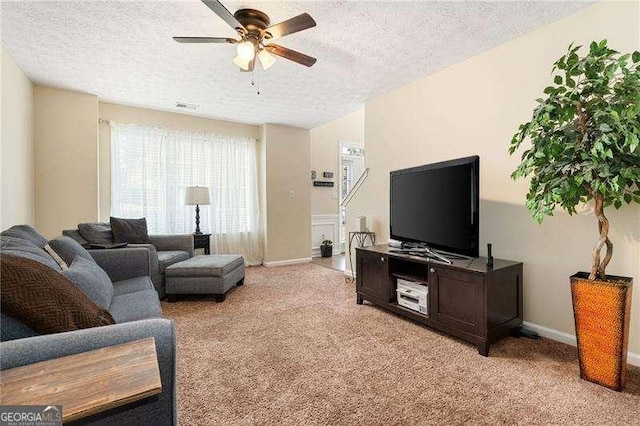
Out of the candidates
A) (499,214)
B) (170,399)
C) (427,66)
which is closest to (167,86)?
(427,66)

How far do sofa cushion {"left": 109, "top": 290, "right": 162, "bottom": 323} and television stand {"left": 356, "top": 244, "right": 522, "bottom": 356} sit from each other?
77.0 inches

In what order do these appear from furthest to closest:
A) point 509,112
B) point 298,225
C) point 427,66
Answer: point 298,225, point 427,66, point 509,112

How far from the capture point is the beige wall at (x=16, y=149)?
2.69 metres

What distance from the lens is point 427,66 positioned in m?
3.00

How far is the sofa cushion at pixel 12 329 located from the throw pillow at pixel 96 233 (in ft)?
8.26

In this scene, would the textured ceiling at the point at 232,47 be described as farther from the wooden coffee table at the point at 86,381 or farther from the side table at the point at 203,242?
the wooden coffee table at the point at 86,381

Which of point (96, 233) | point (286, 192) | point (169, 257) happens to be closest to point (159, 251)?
point (169, 257)

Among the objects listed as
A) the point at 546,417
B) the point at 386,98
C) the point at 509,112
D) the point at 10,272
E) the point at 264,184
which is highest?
the point at 386,98

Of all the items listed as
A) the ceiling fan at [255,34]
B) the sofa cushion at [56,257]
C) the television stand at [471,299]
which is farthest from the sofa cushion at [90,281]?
the television stand at [471,299]

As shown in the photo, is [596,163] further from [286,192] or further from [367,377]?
[286,192]

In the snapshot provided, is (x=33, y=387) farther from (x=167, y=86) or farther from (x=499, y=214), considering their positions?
(x=167, y=86)

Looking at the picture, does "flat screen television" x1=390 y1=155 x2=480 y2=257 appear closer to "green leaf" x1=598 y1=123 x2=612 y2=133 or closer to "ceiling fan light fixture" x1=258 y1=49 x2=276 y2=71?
"green leaf" x1=598 y1=123 x2=612 y2=133

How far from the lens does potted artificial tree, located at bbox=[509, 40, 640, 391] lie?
5.22 ft

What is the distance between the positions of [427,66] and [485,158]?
3.57 feet
